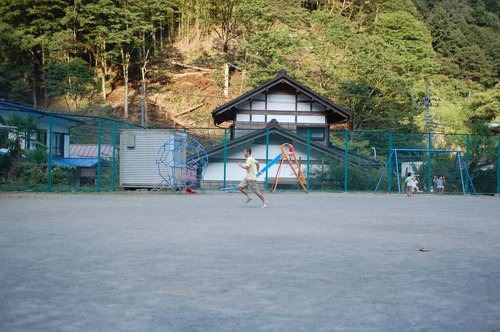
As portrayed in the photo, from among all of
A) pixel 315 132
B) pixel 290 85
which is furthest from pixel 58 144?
pixel 315 132

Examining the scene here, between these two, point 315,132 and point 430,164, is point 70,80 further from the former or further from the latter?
point 430,164

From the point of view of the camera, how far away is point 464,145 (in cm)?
2834

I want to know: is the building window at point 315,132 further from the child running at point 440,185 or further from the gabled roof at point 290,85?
the child running at point 440,185

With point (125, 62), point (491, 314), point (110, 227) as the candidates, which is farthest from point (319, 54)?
point (491, 314)

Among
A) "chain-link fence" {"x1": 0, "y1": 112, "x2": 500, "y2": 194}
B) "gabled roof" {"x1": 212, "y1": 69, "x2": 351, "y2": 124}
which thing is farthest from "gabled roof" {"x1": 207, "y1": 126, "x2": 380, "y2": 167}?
"gabled roof" {"x1": 212, "y1": 69, "x2": 351, "y2": 124}

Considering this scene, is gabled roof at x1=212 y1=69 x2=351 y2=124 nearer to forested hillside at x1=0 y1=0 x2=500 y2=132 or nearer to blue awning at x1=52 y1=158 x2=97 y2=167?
blue awning at x1=52 y1=158 x2=97 y2=167

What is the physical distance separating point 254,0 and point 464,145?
108ft

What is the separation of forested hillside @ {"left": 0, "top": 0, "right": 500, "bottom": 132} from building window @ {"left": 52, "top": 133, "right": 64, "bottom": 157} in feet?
50.5

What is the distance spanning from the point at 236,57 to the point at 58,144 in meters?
29.4

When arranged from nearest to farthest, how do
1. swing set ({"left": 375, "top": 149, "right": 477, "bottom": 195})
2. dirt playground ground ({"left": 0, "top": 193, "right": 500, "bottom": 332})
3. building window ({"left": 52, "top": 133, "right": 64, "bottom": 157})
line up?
dirt playground ground ({"left": 0, "top": 193, "right": 500, "bottom": 332}) → swing set ({"left": 375, "top": 149, "right": 477, "bottom": 195}) → building window ({"left": 52, "top": 133, "right": 64, "bottom": 157})

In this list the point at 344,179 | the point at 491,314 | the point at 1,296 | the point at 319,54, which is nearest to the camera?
the point at 491,314

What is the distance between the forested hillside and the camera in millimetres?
47688

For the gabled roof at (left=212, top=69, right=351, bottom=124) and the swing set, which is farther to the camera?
the gabled roof at (left=212, top=69, right=351, bottom=124)

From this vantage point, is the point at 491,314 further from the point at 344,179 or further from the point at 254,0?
the point at 254,0
